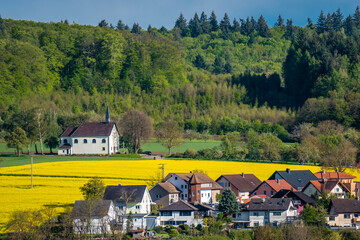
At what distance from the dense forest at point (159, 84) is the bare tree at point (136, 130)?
30.4 ft

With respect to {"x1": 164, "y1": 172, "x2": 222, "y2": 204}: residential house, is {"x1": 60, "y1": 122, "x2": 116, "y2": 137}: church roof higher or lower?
higher

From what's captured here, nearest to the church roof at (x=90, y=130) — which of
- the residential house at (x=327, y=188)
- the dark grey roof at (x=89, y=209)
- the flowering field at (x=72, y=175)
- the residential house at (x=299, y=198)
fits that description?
the flowering field at (x=72, y=175)

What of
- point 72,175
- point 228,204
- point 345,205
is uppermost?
point 72,175

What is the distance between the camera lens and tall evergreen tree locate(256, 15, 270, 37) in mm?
188750

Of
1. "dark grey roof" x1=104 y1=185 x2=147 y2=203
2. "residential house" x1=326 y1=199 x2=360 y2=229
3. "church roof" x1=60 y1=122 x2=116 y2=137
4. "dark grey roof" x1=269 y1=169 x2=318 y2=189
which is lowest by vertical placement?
"residential house" x1=326 y1=199 x2=360 y2=229

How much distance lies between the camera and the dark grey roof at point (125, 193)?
159ft

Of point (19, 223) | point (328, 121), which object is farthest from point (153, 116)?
point (19, 223)

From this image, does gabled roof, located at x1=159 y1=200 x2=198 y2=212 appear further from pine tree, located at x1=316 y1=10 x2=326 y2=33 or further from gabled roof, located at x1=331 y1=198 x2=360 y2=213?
pine tree, located at x1=316 y1=10 x2=326 y2=33

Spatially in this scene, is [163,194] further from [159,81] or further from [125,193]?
[159,81]

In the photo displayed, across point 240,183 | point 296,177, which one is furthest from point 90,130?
point 296,177

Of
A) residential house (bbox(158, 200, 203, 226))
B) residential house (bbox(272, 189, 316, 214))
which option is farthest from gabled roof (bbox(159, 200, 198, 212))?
residential house (bbox(272, 189, 316, 214))

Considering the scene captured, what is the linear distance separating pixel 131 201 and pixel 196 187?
702 centimetres

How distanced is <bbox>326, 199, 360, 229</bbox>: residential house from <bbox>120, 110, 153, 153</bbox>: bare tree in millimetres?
38670

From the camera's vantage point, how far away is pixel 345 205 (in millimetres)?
48625
